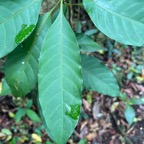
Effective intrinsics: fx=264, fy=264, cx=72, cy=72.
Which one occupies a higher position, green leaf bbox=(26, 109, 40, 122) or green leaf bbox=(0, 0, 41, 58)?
green leaf bbox=(0, 0, 41, 58)

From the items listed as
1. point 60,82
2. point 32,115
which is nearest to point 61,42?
point 60,82

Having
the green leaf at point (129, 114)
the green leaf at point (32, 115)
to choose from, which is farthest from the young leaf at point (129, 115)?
the green leaf at point (32, 115)

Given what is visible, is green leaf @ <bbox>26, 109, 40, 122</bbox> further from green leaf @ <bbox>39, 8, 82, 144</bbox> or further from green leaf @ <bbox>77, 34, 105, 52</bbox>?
A: green leaf @ <bbox>39, 8, 82, 144</bbox>

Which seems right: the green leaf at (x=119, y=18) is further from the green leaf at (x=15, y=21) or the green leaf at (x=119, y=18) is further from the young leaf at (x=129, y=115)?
the young leaf at (x=129, y=115)

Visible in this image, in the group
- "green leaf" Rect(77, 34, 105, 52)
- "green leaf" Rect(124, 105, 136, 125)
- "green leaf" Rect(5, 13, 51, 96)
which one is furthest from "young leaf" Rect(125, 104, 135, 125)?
"green leaf" Rect(5, 13, 51, 96)

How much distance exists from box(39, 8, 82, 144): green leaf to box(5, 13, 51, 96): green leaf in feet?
0.32

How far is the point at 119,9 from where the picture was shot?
0.85 meters

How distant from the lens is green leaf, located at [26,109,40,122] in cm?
175

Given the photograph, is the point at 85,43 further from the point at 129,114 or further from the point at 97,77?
the point at 129,114

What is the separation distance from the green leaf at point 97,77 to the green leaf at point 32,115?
2.11ft

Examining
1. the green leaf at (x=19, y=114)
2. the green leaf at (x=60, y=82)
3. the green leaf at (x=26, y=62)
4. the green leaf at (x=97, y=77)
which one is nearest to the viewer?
the green leaf at (x=60, y=82)

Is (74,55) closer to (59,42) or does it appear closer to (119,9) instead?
(59,42)

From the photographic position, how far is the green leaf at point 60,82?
31.8 inches

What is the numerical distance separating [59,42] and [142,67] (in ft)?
5.32
